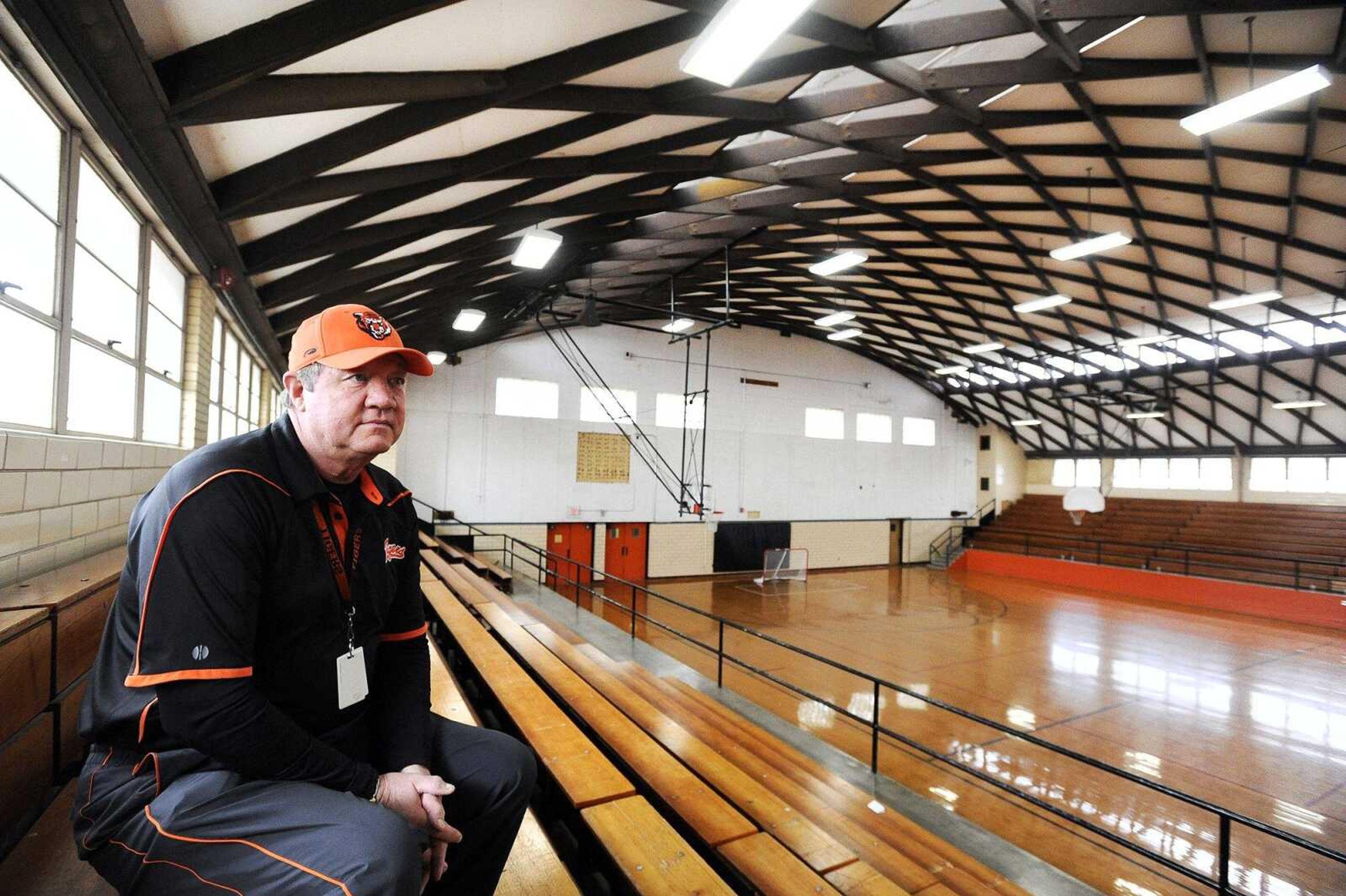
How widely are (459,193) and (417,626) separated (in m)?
5.12

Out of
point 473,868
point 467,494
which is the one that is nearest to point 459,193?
point 473,868

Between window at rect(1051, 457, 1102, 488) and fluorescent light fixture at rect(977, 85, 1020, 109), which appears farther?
window at rect(1051, 457, 1102, 488)

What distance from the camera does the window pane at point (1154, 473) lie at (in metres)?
19.5

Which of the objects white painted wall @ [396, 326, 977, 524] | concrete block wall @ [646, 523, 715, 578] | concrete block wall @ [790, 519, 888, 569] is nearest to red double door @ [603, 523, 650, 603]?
concrete block wall @ [646, 523, 715, 578]

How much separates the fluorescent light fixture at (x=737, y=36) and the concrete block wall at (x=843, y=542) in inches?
634

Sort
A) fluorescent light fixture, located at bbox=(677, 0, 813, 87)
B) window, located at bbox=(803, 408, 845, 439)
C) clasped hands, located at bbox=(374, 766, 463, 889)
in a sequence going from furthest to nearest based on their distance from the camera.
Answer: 1. window, located at bbox=(803, 408, 845, 439)
2. fluorescent light fixture, located at bbox=(677, 0, 813, 87)
3. clasped hands, located at bbox=(374, 766, 463, 889)

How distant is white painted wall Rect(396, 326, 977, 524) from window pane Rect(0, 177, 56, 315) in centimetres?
1080

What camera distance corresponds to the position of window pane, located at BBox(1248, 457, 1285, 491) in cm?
1686

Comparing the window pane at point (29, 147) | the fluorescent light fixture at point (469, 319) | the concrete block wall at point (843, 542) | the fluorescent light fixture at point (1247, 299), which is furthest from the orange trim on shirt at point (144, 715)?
the concrete block wall at point (843, 542)

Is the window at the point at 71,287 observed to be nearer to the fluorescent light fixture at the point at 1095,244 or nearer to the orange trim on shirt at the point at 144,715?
the orange trim on shirt at the point at 144,715

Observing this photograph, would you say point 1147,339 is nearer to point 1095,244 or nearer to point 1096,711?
Answer: point 1095,244

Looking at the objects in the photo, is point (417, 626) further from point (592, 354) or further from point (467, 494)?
point (592, 354)

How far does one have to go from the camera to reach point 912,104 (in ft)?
21.6

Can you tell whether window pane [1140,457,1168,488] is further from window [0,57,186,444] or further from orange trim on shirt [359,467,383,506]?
window [0,57,186,444]
